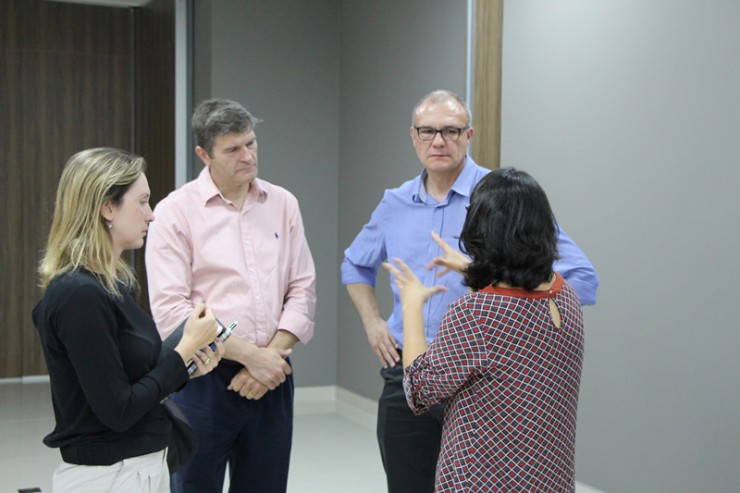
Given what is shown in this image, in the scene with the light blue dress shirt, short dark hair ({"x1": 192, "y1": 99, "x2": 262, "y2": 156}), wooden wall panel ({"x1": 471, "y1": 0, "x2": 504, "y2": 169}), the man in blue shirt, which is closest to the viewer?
the light blue dress shirt

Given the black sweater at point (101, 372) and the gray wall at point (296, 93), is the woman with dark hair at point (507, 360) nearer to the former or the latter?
the black sweater at point (101, 372)

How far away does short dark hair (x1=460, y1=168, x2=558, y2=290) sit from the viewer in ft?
6.15

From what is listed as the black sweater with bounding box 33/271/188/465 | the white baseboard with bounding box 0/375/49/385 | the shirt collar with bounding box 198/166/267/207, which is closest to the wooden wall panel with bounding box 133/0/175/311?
the white baseboard with bounding box 0/375/49/385

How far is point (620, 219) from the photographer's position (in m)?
3.95

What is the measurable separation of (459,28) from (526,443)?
3736 mm

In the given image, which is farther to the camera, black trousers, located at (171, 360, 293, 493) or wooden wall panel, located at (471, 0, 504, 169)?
wooden wall panel, located at (471, 0, 504, 169)

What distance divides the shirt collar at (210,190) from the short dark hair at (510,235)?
1.12 metres

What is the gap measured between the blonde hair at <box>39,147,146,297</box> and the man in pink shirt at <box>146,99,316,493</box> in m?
0.63

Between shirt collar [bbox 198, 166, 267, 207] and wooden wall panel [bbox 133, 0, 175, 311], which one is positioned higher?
wooden wall panel [bbox 133, 0, 175, 311]

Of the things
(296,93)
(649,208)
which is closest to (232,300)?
(649,208)

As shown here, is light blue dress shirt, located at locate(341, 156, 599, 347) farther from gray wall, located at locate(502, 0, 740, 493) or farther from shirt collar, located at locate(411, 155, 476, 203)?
gray wall, located at locate(502, 0, 740, 493)

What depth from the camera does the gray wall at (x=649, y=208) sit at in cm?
343

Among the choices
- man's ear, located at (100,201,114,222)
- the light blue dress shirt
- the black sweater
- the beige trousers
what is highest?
man's ear, located at (100,201,114,222)

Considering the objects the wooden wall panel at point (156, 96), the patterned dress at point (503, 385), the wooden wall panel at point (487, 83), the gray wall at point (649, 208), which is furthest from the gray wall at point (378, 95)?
the patterned dress at point (503, 385)
